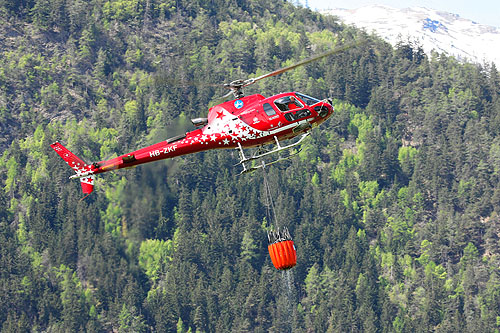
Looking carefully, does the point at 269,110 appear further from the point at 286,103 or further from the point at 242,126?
the point at 242,126

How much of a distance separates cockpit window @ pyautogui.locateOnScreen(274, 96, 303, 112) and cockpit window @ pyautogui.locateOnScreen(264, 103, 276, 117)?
41 centimetres

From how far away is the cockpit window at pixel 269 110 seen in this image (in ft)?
216

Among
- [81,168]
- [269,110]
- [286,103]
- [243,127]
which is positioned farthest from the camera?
[81,168]

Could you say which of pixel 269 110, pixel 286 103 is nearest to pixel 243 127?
pixel 269 110

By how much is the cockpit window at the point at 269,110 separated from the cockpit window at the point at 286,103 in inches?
16.0

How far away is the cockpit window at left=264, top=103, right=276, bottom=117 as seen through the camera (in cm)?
6588

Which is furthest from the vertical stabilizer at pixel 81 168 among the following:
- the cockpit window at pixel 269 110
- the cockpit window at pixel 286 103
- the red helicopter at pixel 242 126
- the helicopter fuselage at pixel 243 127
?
the cockpit window at pixel 286 103

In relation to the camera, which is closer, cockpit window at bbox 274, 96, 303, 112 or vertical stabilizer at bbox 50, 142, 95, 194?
cockpit window at bbox 274, 96, 303, 112

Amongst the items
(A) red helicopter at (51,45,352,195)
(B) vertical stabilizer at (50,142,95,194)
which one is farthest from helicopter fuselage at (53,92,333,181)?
(B) vertical stabilizer at (50,142,95,194)

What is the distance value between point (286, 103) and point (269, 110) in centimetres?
117

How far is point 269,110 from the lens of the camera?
6594cm

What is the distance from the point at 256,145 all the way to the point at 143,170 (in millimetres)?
10704

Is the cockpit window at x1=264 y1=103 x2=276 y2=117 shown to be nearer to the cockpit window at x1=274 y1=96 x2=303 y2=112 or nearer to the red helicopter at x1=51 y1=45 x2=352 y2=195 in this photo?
the red helicopter at x1=51 y1=45 x2=352 y2=195

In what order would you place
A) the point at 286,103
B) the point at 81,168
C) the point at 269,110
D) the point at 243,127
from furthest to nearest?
1. the point at 81,168
2. the point at 286,103
3. the point at 269,110
4. the point at 243,127
